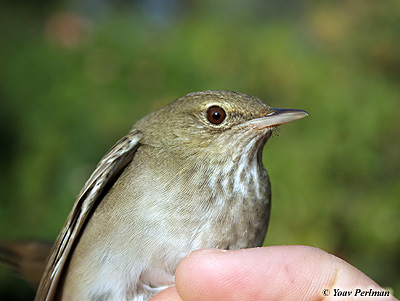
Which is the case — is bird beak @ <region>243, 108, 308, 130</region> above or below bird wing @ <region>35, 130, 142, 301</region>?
above

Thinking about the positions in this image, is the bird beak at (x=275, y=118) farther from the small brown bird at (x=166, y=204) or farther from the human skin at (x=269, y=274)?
the human skin at (x=269, y=274)

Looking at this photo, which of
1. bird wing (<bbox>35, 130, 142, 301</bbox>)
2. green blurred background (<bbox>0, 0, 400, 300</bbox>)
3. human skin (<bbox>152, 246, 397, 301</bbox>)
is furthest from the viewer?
green blurred background (<bbox>0, 0, 400, 300</bbox>)

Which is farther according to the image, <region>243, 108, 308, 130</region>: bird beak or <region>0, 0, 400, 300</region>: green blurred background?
<region>0, 0, 400, 300</region>: green blurred background

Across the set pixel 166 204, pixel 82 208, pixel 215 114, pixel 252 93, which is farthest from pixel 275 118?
pixel 252 93

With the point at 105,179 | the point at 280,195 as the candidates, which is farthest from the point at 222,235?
the point at 280,195

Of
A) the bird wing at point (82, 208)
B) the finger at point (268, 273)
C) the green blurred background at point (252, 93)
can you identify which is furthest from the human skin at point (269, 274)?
the green blurred background at point (252, 93)

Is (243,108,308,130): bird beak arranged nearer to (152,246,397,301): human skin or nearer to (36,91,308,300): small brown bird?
(36,91,308,300): small brown bird

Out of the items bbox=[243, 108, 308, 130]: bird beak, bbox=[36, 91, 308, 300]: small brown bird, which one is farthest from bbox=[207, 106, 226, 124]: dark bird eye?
bbox=[243, 108, 308, 130]: bird beak
